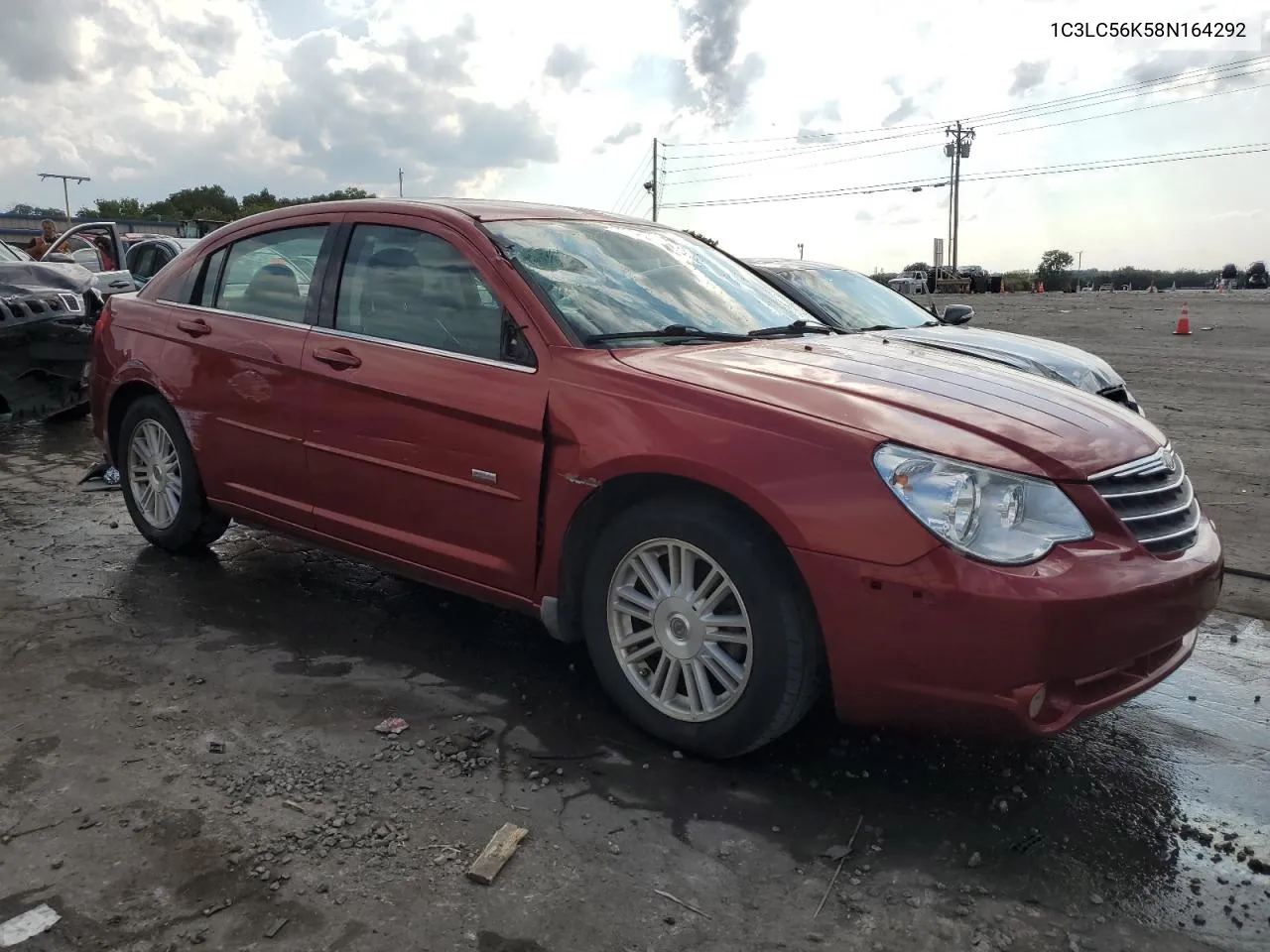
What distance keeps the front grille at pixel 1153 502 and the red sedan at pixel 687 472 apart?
0.01 m

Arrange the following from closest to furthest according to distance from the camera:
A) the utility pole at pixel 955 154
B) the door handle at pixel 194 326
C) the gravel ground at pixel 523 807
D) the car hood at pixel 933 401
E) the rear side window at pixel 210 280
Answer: the gravel ground at pixel 523 807 < the car hood at pixel 933 401 < the door handle at pixel 194 326 < the rear side window at pixel 210 280 < the utility pole at pixel 955 154

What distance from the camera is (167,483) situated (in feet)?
16.5

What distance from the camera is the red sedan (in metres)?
2.70

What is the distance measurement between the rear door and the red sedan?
15 millimetres

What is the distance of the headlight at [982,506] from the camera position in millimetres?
2664

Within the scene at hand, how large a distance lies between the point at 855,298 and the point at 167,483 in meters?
4.99

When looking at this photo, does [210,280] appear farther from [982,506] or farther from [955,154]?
[955,154]

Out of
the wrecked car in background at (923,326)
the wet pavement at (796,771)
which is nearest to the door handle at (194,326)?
the wet pavement at (796,771)

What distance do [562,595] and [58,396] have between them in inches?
285

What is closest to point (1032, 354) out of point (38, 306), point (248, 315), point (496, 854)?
point (248, 315)

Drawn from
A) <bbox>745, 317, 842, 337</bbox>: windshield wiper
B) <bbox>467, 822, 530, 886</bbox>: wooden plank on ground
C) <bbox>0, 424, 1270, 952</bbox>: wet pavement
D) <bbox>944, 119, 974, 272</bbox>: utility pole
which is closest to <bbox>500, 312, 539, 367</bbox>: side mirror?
<bbox>745, 317, 842, 337</bbox>: windshield wiper

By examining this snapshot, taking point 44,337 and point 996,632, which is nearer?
point 996,632

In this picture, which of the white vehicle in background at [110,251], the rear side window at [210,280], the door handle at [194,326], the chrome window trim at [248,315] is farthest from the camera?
the white vehicle in background at [110,251]

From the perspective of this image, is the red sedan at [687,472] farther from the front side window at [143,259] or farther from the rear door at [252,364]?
the front side window at [143,259]
